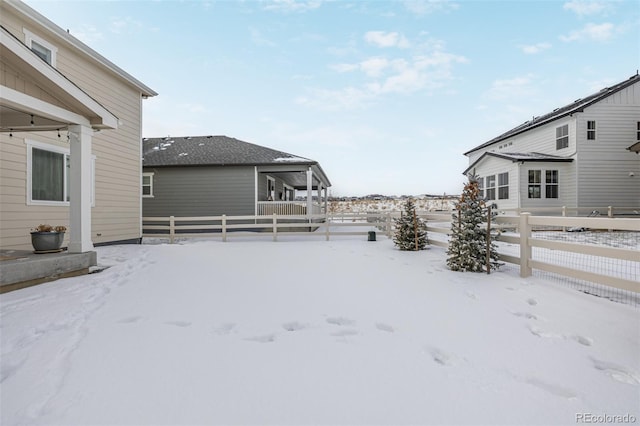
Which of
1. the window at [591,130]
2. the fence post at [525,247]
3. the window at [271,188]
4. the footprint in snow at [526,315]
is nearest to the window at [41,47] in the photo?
the window at [271,188]

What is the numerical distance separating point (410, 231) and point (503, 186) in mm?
10341

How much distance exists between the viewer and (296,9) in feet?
37.2

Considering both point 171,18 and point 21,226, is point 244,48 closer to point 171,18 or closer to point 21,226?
point 171,18

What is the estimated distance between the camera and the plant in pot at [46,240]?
5.41 m

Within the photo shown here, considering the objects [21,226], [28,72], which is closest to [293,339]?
[28,72]

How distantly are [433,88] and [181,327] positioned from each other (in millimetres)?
17070

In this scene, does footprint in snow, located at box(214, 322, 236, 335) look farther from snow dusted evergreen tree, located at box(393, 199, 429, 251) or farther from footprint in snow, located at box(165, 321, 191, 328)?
snow dusted evergreen tree, located at box(393, 199, 429, 251)

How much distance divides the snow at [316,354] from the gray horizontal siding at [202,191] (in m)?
9.47

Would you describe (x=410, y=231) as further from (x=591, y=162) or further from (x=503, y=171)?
(x=591, y=162)

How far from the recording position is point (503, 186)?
626 inches

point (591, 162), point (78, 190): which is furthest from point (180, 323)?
point (591, 162)

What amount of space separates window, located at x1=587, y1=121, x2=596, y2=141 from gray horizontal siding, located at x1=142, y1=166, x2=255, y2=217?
50.0 feet

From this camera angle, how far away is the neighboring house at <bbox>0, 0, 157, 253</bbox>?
4855mm

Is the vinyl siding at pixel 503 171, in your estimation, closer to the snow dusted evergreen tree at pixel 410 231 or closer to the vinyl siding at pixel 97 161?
the snow dusted evergreen tree at pixel 410 231
